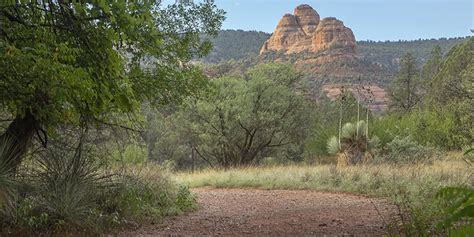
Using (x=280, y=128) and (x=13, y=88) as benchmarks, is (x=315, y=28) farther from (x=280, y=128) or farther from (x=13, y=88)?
(x=13, y=88)

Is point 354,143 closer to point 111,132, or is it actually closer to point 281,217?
point 281,217

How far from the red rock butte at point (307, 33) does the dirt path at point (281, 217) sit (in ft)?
279

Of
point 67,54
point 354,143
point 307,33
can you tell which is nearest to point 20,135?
point 67,54

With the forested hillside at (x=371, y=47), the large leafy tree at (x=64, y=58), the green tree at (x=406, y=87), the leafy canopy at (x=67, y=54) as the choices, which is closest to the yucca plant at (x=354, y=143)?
the large leafy tree at (x=64, y=58)

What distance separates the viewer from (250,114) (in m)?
25.5

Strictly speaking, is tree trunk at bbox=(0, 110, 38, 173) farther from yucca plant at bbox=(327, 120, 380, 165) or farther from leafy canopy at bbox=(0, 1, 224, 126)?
yucca plant at bbox=(327, 120, 380, 165)

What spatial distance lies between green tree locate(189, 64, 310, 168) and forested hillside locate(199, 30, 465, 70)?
42806mm

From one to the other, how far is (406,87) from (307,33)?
69.8m

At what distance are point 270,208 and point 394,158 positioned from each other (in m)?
8.36

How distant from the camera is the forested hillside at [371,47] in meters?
77.2

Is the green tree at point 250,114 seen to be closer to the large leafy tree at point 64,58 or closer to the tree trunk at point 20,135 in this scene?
the tree trunk at point 20,135

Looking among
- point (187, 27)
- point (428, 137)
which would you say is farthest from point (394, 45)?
point (187, 27)

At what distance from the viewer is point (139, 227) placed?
280 inches

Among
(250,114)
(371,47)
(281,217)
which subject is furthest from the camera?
(371,47)
